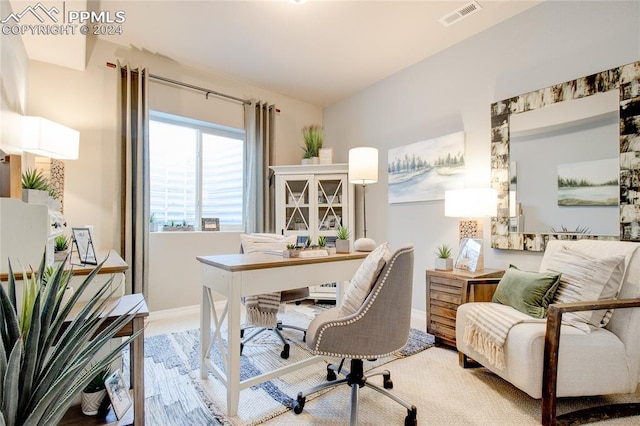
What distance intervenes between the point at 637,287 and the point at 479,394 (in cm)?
106

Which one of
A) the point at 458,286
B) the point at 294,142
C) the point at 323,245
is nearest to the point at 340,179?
the point at 294,142

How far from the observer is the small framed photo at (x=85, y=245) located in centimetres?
171

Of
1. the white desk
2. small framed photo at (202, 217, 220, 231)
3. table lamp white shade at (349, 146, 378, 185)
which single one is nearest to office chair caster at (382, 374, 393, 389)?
the white desk

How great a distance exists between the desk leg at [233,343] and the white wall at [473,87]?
222 cm

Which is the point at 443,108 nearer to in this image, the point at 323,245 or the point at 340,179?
the point at 340,179

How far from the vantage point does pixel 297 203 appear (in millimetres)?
4004

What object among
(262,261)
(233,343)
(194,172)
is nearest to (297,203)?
(194,172)

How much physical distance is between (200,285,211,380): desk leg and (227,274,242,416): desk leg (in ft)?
1.36

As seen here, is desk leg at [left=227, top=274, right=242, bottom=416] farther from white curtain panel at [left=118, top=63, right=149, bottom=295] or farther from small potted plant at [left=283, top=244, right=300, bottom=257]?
white curtain panel at [left=118, top=63, right=149, bottom=295]

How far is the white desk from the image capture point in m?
1.67

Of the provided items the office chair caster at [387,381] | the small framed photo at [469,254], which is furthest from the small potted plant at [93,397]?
the small framed photo at [469,254]

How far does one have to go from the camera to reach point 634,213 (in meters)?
2.00

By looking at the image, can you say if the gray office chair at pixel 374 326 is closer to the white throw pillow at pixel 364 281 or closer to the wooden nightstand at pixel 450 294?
the white throw pillow at pixel 364 281

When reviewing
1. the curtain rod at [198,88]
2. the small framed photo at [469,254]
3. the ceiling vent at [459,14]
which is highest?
the ceiling vent at [459,14]
